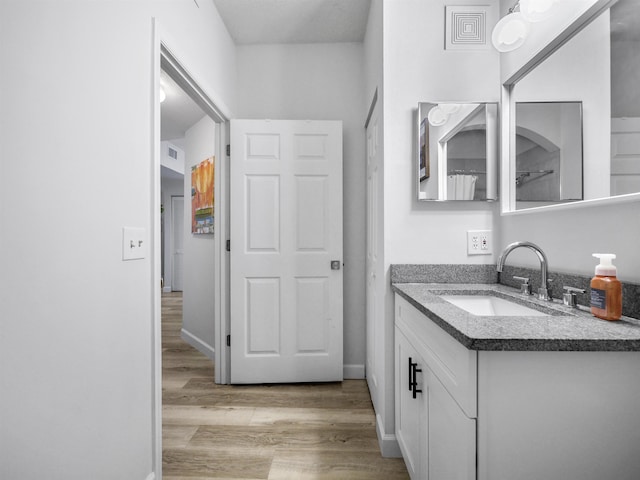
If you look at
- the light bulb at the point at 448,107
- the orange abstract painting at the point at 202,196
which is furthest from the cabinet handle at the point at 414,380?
the orange abstract painting at the point at 202,196

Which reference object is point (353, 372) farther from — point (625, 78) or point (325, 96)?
point (625, 78)

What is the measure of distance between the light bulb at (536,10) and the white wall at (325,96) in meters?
1.39

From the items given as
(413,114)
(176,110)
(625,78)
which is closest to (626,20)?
(625,78)

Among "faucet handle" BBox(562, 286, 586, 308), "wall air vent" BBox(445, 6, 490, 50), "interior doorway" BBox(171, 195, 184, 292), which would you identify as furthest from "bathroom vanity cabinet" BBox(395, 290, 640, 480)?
"interior doorway" BBox(171, 195, 184, 292)

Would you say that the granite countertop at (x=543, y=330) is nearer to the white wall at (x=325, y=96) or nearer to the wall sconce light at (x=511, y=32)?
the wall sconce light at (x=511, y=32)

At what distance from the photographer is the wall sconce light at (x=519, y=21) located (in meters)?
1.29

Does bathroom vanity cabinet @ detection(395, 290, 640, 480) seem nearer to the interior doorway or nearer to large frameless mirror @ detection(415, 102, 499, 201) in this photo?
large frameless mirror @ detection(415, 102, 499, 201)

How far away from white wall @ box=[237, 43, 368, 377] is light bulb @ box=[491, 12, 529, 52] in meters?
1.29

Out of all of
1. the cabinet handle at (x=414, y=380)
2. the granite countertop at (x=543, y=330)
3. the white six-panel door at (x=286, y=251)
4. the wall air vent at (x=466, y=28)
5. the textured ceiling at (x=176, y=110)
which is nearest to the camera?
the granite countertop at (x=543, y=330)

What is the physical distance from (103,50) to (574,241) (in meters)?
1.75

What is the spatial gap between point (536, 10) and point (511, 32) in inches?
4.2

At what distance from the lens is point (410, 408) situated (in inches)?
54.2

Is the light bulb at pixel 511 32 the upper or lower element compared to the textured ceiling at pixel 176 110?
lower

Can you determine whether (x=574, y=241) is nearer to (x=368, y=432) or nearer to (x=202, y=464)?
(x=368, y=432)
